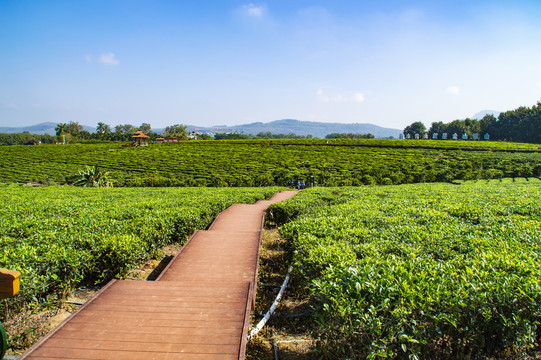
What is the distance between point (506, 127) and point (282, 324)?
96393mm

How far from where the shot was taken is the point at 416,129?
10131cm

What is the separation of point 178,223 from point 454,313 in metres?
5.59

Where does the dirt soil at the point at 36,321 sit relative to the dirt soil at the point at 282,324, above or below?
above

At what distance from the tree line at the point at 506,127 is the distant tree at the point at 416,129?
6.19 metres

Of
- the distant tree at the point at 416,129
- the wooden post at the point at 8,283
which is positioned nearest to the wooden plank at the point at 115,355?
the wooden post at the point at 8,283

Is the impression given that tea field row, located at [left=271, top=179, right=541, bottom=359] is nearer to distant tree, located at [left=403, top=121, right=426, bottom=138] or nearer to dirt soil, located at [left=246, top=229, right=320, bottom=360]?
dirt soil, located at [left=246, top=229, right=320, bottom=360]

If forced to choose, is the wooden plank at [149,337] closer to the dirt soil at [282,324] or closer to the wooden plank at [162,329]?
the wooden plank at [162,329]

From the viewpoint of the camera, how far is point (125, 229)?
18.1 feet

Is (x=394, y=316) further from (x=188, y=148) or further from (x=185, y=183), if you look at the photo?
(x=188, y=148)

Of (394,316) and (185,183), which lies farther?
(185,183)

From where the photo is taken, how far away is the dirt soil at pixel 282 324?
11.0 ft

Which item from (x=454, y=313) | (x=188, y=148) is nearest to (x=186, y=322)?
(x=454, y=313)

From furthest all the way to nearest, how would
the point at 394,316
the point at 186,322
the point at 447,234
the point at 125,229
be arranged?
the point at 125,229
the point at 447,234
the point at 186,322
the point at 394,316

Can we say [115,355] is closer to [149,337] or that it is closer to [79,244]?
[149,337]
